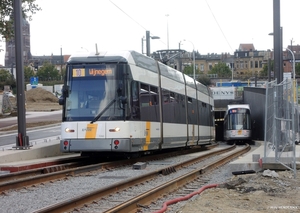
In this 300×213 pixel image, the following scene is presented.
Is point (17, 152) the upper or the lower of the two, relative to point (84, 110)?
lower

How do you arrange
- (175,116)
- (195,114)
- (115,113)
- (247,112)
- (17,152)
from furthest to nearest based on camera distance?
1. (247,112)
2. (195,114)
3. (175,116)
4. (17,152)
5. (115,113)

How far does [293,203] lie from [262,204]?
23.1 inches

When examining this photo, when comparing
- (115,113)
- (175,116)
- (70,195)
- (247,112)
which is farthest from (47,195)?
(247,112)

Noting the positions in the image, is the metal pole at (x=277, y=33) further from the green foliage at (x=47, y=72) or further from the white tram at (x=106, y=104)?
the green foliage at (x=47, y=72)

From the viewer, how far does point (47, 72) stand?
119 metres

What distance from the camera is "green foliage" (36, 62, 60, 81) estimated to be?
118000 millimetres

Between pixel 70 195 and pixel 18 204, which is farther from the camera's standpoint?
pixel 70 195

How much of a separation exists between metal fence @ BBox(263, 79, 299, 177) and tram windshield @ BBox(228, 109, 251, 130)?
36021 millimetres

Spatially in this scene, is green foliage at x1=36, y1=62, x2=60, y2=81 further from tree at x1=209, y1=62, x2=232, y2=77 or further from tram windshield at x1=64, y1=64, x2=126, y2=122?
tram windshield at x1=64, y1=64, x2=126, y2=122

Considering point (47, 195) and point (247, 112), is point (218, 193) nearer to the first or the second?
point (47, 195)

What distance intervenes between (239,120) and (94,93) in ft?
116

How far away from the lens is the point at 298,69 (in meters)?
108

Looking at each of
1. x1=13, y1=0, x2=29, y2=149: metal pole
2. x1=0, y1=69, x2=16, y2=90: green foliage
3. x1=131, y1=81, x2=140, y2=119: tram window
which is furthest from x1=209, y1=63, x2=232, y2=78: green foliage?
x1=131, y1=81, x2=140, y2=119: tram window

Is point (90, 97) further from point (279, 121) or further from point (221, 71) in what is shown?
point (221, 71)
